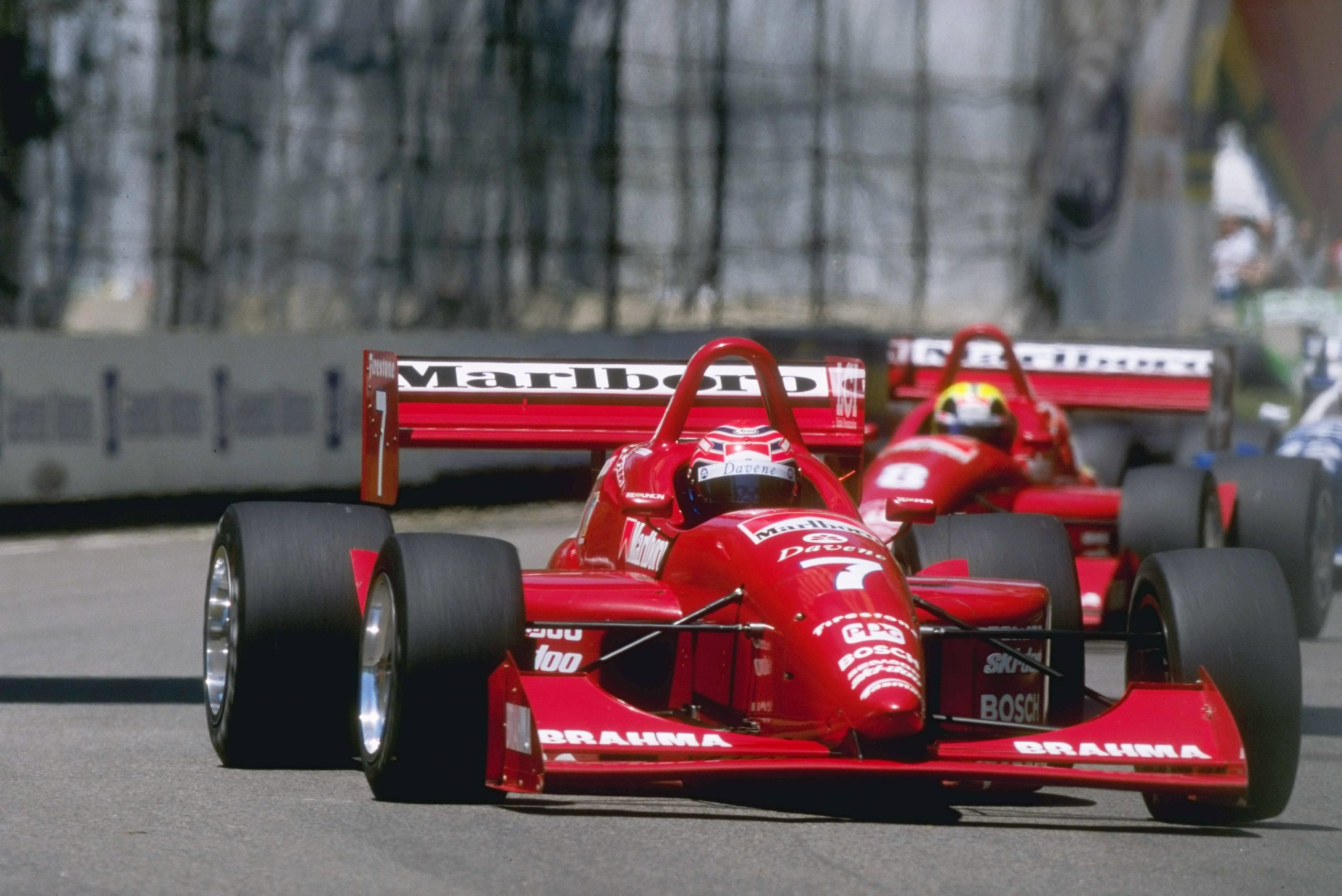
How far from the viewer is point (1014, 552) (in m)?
7.73

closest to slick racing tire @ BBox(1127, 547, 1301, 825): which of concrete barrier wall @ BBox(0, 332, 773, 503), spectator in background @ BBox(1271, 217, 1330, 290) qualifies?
concrete barrier wall @ BBox(0, 332, 773, 503)

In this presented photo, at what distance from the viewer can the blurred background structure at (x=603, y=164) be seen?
15.4 metres

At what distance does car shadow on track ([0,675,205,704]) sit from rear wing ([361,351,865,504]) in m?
1.09

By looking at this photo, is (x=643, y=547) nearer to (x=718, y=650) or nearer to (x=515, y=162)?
(x=718, y=650)

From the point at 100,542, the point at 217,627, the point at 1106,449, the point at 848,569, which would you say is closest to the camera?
the point at 848,569

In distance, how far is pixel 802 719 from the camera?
238 inches

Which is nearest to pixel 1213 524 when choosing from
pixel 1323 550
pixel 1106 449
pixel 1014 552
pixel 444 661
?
pixel 1323 550

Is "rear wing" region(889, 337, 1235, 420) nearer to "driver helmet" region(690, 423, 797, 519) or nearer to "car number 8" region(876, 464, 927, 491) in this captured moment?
"car number 8" region(876, 464, 927, 491)

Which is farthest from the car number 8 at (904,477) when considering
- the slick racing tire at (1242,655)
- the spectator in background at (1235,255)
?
the spectator in background at (1235,255)

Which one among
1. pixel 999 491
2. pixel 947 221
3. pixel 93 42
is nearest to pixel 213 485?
pixel 93 42

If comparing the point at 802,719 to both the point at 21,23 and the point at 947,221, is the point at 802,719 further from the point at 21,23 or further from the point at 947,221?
the point at 947,221

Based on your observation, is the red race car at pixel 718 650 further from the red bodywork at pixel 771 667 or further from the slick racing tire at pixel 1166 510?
the slick racing tire at pixel 1166 510

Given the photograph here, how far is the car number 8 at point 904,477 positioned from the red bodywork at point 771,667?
3.04 metres

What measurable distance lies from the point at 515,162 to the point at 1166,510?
890cm
